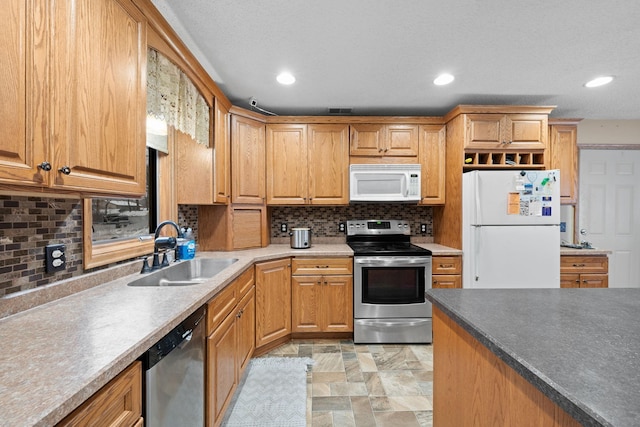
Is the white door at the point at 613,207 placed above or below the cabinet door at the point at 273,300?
above

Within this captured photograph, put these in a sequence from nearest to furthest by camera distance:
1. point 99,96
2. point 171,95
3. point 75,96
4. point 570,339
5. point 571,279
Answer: point 570,339, point 75,96, point 99,96, point 171,95, point 571,279

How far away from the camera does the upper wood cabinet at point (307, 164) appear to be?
309cm

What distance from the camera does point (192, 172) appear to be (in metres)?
2.51

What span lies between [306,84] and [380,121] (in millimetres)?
967

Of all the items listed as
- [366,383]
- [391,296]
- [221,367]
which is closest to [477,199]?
[391,296]

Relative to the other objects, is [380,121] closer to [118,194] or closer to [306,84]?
[306,84]

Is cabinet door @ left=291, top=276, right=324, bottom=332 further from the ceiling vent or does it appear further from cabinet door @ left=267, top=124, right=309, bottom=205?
the ceiling vent

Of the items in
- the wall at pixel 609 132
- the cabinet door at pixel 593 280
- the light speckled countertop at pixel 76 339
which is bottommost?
the cabinet door at pixel 593 280

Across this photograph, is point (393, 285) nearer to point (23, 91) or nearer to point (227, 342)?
point (227, 342)

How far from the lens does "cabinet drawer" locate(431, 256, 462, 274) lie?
280cm

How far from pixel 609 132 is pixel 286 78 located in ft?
12.7

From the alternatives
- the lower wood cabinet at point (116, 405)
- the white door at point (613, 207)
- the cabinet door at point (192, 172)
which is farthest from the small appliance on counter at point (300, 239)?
the white door at point (613, 207)

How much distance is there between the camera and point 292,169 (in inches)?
122

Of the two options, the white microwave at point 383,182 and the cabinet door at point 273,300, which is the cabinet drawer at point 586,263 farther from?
the cabinet door at point 273,300
